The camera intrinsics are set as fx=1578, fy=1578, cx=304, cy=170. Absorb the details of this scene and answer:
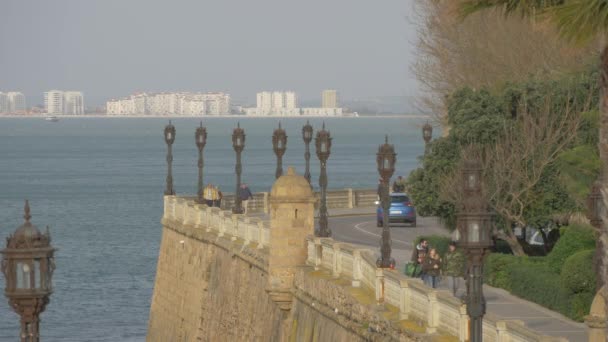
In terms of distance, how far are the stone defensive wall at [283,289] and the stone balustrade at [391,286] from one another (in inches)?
0.7

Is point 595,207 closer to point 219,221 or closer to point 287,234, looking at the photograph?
point 287,234

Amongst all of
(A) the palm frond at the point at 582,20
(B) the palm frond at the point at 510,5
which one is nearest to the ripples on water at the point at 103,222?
(B) the palm frond at the point at 510,5

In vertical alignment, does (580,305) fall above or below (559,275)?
below

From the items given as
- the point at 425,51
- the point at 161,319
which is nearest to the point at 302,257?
the point at 161,319

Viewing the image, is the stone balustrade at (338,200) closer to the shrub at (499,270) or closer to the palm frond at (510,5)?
the shrub at (499,270)

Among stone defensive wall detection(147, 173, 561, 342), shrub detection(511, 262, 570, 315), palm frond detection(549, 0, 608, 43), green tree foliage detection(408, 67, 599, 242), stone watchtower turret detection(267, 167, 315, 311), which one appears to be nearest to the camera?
palm frond detection(549, 0, 608, 43)

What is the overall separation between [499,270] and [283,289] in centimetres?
591

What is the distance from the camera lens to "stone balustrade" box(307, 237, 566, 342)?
19.7m

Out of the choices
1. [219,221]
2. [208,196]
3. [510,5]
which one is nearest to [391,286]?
[510,5]

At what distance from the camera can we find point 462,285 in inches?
1358

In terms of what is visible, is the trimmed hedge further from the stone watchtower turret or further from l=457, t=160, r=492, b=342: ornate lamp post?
l=457, t=160, r=492, b=342: ornate lamp post

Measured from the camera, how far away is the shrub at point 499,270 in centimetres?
3512

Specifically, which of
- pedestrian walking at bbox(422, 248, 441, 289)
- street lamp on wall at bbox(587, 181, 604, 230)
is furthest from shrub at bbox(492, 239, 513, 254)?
street lamp on wall at bbox(587, 181, 604, 230)

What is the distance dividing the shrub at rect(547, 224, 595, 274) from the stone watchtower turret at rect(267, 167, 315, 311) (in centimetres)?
572
